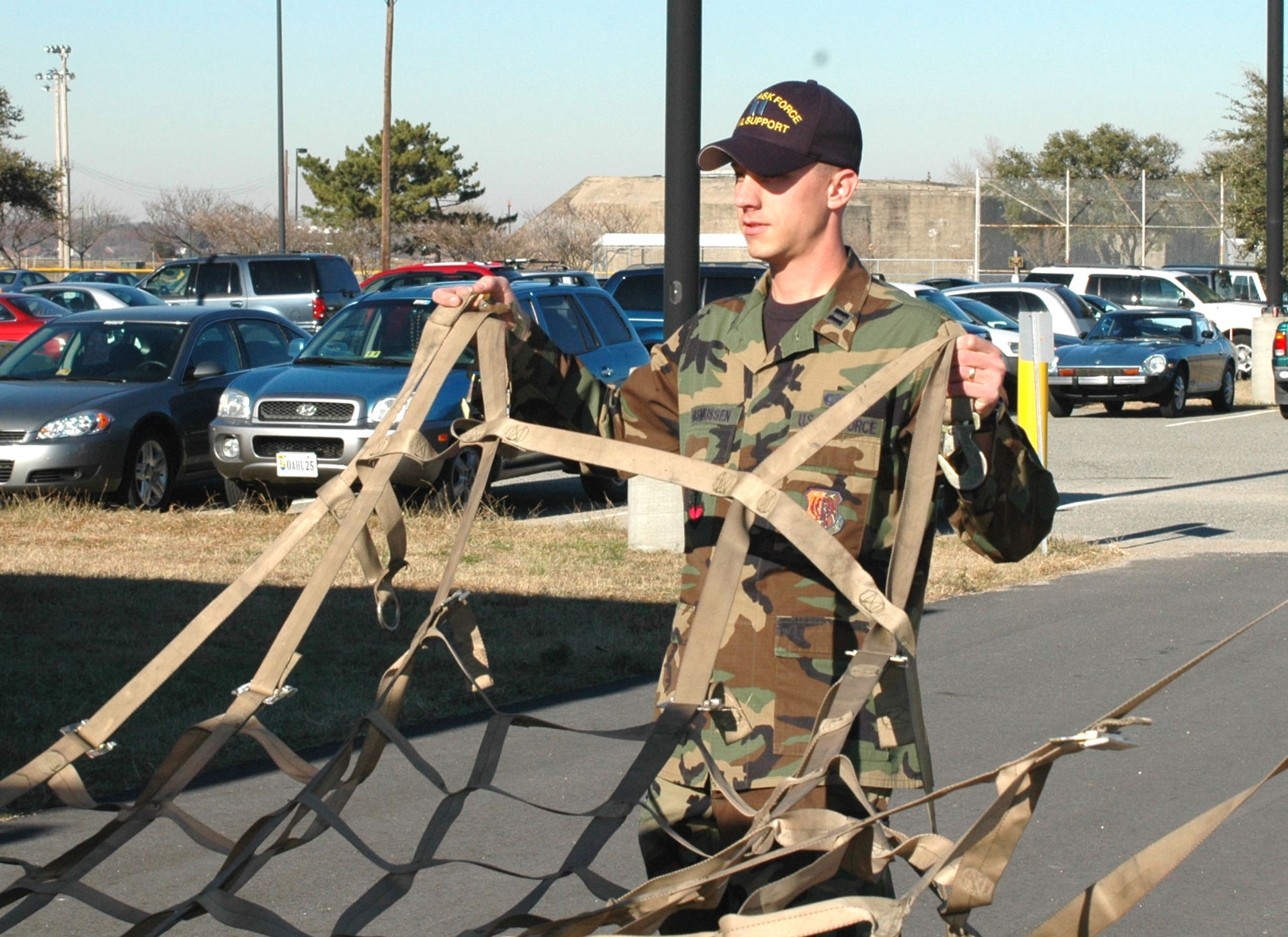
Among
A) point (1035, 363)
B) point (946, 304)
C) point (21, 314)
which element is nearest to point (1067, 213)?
point (946, 304)

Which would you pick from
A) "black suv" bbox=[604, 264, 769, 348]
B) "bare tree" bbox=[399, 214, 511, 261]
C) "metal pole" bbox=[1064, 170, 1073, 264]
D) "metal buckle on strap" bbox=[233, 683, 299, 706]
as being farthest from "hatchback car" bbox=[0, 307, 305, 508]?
"bare tree" bbox=[399, 214, 511, 261]

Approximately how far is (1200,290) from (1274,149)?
8.98 meters

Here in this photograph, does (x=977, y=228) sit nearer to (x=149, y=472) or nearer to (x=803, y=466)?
(x=149, y=472)

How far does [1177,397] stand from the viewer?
22.4 meters

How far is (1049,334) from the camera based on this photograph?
10.6 meters

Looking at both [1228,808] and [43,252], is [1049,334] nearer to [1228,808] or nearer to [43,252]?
[1228,808]

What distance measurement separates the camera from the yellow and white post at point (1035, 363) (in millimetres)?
10516

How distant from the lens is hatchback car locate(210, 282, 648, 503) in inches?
465

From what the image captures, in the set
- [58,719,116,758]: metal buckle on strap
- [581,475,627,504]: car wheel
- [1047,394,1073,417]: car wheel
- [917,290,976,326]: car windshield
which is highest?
[917,290,976,326]: car windshield

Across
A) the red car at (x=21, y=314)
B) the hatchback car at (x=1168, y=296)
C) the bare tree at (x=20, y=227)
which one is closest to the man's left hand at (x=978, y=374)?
the red car at (x=21, y=314)

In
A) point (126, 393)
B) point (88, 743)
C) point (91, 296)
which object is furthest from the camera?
point (91, 296)

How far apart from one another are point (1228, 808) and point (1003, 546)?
102cm

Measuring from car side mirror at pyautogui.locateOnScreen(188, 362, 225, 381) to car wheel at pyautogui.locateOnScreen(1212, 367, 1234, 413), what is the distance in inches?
612

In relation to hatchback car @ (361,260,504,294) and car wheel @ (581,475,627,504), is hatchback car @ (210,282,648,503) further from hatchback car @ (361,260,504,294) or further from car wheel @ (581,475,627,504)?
hatchback car @ (361,260,504,294)
